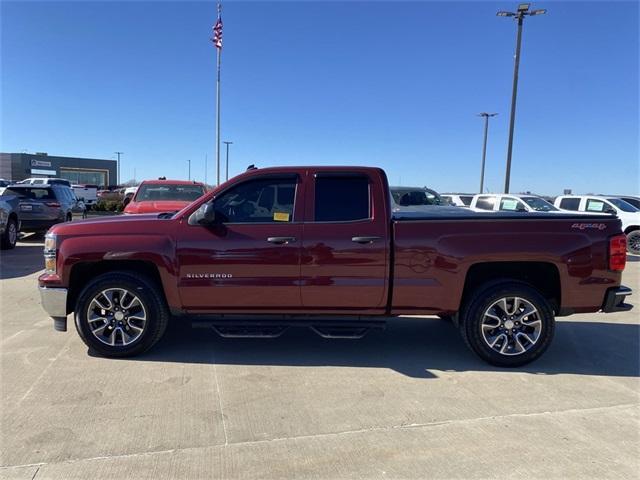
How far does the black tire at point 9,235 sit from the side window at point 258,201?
9.54 meters

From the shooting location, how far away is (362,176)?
475 cm

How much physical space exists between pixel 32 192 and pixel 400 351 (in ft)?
42.8

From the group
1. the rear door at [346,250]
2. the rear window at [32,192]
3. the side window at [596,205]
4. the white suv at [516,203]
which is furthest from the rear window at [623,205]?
the rear window at [32,192]

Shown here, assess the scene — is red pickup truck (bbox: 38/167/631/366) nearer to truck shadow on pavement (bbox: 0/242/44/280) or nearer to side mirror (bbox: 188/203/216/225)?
side mirror (bbox: 188/203/216/225)

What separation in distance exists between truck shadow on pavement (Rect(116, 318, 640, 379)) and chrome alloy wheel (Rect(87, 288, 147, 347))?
292 millimetres

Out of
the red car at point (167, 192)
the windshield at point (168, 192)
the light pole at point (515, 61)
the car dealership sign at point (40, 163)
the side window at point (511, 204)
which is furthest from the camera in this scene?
the car dealership sign at point (40, 163)

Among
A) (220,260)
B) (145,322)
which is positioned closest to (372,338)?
(220,260)

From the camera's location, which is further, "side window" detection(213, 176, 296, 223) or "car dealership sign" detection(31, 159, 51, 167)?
"car dealership sign" detection(31, 159, 51, 167)

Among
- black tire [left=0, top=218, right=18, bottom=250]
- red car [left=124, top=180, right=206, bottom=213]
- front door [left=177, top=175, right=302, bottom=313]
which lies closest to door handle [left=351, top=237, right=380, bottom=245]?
front door [left=177, top=175, right=302, bottom=313]

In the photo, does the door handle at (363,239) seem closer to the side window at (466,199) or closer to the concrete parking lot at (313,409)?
the concrete parking lot at (313,409)

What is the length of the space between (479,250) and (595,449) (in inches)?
73.8

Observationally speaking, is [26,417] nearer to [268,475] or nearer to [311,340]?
[268,475]

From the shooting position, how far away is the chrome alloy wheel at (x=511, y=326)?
15.1 ft

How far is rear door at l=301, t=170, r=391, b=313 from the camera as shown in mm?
4531
